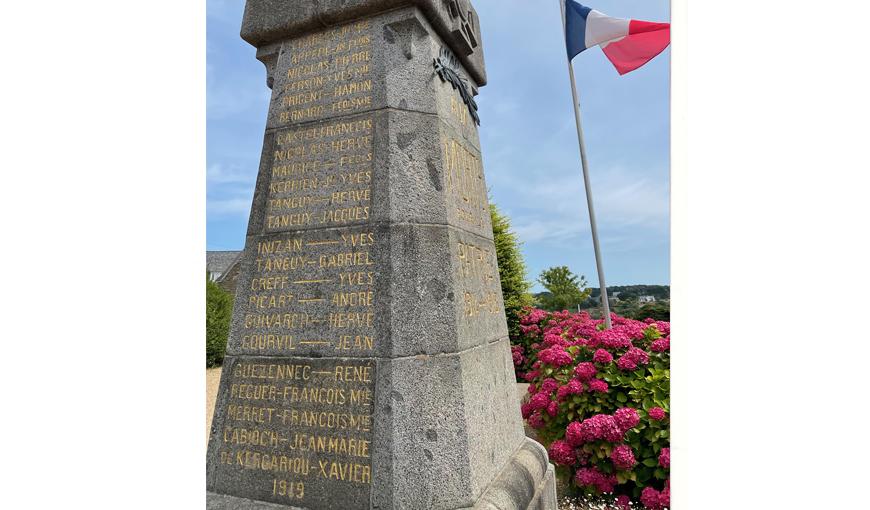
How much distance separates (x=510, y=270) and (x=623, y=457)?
662 cm

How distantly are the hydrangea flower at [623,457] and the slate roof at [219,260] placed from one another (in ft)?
106

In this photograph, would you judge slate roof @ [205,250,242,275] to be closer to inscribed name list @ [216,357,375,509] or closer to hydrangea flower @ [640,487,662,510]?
inscribed name list @ [216,357,375,509]

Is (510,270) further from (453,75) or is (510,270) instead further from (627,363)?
(453,75)

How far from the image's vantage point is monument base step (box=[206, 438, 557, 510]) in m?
2.59

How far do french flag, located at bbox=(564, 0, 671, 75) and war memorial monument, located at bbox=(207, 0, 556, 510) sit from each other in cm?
538

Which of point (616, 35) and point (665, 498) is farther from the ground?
point (616, 35)

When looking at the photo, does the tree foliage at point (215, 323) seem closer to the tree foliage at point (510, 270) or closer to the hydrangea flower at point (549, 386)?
the tree foliage at point (510, 270)

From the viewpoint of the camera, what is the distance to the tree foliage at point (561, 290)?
16.5 metres

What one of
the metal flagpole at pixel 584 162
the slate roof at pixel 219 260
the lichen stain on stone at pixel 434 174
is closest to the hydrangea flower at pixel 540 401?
the lichen stain on stone at pixel 434 174

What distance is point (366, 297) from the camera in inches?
105

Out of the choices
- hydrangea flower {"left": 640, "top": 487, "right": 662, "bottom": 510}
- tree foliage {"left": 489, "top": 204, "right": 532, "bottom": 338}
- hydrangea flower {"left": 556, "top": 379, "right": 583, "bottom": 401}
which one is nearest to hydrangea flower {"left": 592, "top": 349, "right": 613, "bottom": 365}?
hydrangea flower {"left": 556, "top": 379, "right": 583, "bottom": 401}

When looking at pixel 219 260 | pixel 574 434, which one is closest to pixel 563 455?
pixel 574 434
